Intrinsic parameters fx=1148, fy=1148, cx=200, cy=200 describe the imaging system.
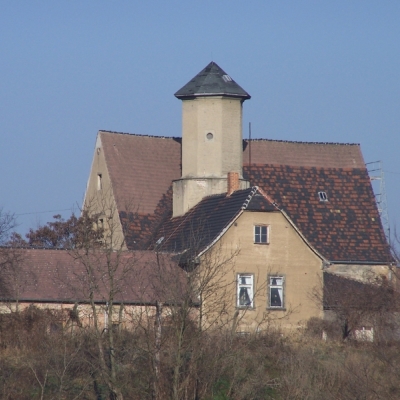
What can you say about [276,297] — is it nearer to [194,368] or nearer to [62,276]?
[62,276]

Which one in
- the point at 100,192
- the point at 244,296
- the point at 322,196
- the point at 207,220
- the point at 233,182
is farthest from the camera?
the point at 100,192

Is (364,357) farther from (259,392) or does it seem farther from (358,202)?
(358,202)

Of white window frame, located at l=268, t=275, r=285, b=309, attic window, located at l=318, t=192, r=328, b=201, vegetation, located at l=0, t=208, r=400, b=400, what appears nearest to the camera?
vegetation, located at l=0, t=208, r=400, b=400

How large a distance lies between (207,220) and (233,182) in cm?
185

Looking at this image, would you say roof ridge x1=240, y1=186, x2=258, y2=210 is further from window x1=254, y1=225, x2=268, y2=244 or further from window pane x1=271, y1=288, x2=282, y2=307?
window pane x1=271, y1=288, x2=282, y2=307

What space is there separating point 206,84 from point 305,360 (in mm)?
15866

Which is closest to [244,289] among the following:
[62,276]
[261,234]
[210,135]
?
[261,234]

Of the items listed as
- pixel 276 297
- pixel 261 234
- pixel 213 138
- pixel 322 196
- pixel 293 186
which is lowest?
pixel 276 297

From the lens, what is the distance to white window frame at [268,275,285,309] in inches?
1383

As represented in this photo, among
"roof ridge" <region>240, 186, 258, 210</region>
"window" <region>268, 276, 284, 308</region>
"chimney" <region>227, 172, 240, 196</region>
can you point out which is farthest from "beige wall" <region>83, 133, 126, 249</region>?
"window" <region>268, 276, 284, 308</region>

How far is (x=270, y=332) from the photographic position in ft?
107

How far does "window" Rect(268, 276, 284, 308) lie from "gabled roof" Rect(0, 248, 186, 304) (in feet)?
10.3

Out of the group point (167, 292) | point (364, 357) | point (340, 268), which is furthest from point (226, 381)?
point (340, 268)

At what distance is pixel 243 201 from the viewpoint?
1404 inches
